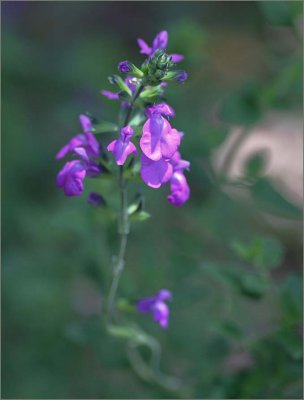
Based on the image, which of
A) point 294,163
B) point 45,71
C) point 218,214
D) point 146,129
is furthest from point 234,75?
point 146,129

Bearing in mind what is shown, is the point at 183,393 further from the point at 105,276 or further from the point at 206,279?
the point at 206,279

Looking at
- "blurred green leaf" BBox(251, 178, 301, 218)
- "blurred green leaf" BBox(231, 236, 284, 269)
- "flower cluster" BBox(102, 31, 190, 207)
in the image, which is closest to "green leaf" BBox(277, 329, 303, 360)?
"blurred green leaf" BBox(231, 236, 284, 269)

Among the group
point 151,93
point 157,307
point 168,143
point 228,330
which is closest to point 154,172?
point 168,143

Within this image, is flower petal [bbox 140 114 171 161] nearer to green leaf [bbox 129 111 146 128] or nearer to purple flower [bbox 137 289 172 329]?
green leaf [bbox 129 111 146 128]

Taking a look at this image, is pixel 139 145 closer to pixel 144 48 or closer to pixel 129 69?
pixel 129 69

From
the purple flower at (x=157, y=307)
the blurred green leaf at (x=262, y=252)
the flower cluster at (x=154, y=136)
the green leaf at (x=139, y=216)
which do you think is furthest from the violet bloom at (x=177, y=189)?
the blurred green leaf at (x=262, y=252)

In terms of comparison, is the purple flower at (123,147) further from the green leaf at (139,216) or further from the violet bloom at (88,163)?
the green leaf at (139,216)
